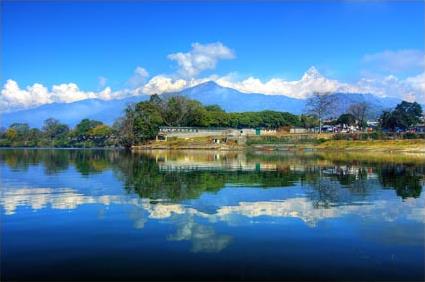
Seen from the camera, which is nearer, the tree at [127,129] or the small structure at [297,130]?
the tree at [127,129]

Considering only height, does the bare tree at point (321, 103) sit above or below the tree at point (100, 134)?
above

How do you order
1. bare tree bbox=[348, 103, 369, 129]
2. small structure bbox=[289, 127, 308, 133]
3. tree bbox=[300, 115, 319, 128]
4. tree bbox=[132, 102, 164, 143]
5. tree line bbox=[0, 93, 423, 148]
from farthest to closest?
tree bbox=[300, 115, 319, 128] → bare tree bbox=[348, 103, 369, 129] → small structure bbox=[289, 127, 308, 133] → tree bbox=[132, 102, 164, 143] → tree line bbox=[0, 93, 423, 148]

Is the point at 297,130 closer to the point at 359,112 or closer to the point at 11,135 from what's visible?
the point at 359,112

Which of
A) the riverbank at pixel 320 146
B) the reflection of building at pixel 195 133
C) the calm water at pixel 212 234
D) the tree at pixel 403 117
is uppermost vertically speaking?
the tree at pixel 403 117

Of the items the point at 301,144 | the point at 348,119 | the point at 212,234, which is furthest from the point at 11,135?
the point at 212,234

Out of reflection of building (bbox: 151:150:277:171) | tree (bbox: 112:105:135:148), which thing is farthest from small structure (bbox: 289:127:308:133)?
reflection of building (bbox: 151:150:277:171)

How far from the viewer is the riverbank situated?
286 feet

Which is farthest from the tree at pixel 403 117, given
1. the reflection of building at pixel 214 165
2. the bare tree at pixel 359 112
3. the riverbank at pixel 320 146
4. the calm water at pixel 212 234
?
the calm water at pixel 212 234

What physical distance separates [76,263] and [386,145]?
3546 inches

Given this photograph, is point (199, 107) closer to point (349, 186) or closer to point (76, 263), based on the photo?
point (349, 186)

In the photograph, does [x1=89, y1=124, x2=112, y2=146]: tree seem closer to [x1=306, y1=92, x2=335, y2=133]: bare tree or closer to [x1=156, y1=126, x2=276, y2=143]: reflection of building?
[x1=156, y1=126, x2=276, y2=143]: reflection of building

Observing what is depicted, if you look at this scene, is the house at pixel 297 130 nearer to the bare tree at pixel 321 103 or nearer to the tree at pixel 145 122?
the bare tree at pixel 321 103

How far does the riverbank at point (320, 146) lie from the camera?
87.1 metres

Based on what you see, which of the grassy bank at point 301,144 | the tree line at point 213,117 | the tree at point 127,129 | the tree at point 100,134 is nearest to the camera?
the grassy bank at point 301,144
